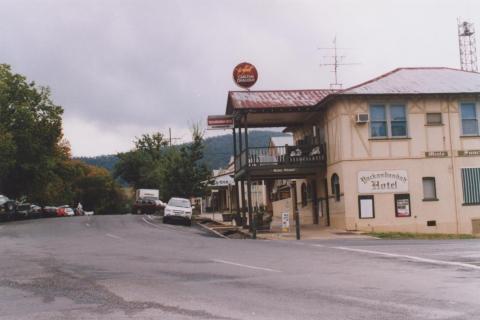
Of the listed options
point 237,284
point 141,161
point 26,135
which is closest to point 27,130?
point 26,135

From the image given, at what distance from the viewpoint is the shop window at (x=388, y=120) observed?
103ft

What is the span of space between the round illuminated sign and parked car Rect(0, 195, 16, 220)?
2200 centimetres

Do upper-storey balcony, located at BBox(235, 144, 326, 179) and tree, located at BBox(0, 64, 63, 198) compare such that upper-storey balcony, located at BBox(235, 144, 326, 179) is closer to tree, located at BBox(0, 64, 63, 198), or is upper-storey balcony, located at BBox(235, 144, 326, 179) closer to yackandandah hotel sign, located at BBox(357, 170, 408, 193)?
yackandandah hotel sign, located at BBox(357, 170, 408, 193)

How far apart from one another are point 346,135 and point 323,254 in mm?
13971

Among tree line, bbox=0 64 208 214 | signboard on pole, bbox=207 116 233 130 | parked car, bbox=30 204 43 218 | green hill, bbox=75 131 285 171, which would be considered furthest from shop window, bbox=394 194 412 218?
green hill, bbox=75 131 285 171

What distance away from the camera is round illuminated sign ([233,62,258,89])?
36.3m

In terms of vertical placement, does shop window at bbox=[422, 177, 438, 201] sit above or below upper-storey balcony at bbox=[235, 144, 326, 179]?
below

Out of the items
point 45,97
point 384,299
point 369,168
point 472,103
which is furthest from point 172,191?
point 384,299

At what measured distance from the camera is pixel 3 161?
151ft

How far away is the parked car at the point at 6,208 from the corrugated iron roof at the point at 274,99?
21.3 meters

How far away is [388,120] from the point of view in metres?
31.5

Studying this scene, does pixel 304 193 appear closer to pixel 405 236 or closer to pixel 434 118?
pixel 434 118

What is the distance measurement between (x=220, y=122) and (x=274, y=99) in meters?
3.35

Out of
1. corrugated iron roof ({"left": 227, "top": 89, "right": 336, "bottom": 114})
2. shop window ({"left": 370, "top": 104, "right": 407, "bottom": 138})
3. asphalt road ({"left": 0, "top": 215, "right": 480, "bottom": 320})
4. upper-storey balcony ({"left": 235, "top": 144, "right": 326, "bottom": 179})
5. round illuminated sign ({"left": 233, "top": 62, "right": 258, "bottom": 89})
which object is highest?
round illuminated sign ({"left": 233, "top": 62, "right": 258, "bottom": 89})
